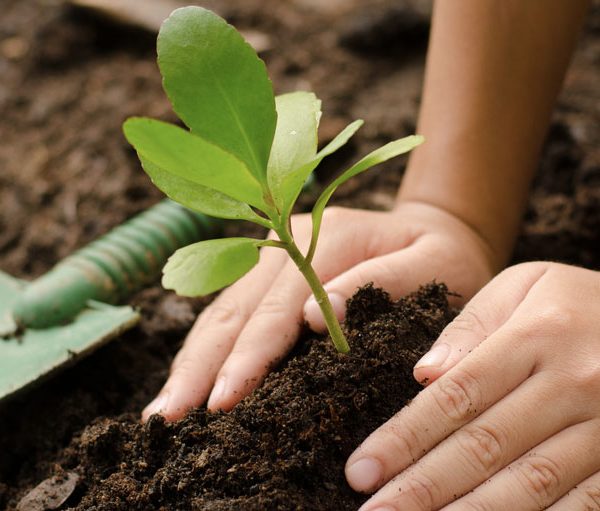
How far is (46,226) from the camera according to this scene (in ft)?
6.06

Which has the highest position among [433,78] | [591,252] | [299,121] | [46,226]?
[299,121]

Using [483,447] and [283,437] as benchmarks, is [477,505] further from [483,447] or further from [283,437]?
[283,437]

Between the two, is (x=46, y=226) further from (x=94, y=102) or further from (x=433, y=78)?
(x=433, y=78)

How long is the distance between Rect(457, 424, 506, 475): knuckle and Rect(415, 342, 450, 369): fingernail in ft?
0.32

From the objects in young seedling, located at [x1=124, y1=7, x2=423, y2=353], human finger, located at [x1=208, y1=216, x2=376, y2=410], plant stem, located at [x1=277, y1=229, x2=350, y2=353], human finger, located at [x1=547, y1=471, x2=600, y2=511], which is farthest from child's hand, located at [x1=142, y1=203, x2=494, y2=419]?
human finger, located at [x1=547, y1=471, x2=600, y2=511]

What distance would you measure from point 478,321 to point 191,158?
51 cm

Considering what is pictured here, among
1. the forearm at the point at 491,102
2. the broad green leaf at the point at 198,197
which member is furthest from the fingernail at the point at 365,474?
the forearm at the point at 491,102

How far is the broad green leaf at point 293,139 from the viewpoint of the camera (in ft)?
2.72

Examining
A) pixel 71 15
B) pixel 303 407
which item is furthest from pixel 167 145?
pixel 71 15

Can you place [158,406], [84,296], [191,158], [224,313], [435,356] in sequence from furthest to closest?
[84,296], [224,313], [158,406], [435,356], [191,158]

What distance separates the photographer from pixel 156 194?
6.04ft

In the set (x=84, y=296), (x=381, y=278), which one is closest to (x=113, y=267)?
→ (x=84, y=296)

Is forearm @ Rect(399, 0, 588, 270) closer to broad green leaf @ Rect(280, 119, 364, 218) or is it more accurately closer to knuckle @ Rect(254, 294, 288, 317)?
knuckle @ Rect(254, 294, 288, 317)

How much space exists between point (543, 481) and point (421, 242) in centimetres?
49
